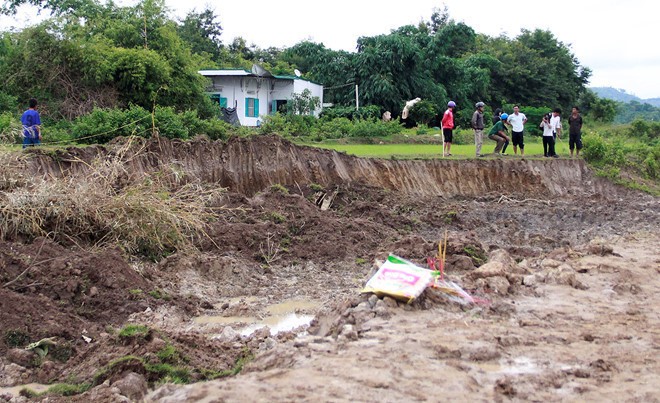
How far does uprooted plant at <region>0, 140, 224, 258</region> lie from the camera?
12.2m

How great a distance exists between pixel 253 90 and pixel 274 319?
3060 centimetres

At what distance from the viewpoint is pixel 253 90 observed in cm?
4053

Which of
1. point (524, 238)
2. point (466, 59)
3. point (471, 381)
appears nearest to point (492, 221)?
point (524, 238)

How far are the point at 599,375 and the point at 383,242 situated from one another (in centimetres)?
880

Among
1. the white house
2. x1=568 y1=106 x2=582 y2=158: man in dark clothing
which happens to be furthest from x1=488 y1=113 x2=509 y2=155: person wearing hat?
the white house

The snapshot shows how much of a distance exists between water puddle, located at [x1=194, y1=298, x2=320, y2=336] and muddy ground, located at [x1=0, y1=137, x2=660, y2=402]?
0.05 metres

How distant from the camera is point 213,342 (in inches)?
347

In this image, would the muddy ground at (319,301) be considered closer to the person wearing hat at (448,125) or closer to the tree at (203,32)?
the person wearing hat at (448,125)

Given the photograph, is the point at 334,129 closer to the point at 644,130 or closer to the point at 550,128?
the point at 550,128

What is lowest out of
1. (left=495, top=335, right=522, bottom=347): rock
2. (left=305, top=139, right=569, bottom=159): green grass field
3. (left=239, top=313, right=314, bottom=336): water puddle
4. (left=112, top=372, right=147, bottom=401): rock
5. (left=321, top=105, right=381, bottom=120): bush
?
(left=239, top=313, right=314, bottom=336): water puddle

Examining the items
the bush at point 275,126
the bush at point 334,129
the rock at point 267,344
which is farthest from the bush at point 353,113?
the rock at point 267,344

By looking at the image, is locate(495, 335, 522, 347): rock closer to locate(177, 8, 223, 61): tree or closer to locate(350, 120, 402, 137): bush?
locate(350, 120, 402, 137): bush

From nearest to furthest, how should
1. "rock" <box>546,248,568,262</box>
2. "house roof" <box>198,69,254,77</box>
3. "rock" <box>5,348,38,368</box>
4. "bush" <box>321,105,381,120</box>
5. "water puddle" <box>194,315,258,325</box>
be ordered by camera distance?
"rock" <box>5,348,38,368</box>, "water puddle" <box>194,315,258,325</box>, "rock" <box>546,248,568,262</box>, "house roof" <box>198,69,254,77</box>, "bush" <box>321,105,381,120</box>

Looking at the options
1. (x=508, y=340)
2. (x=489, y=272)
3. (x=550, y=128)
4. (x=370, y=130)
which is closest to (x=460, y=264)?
(x=489, y=272)
